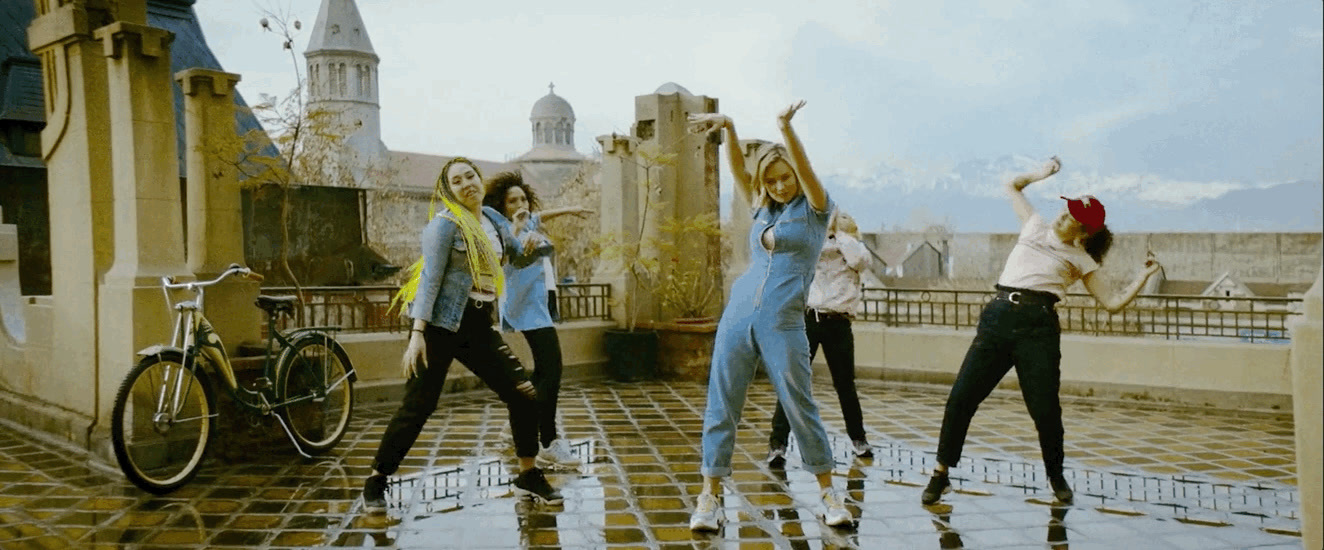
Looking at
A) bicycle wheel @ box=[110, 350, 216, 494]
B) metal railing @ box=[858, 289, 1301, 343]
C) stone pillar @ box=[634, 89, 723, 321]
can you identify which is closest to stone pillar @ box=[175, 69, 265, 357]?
bicycle wheel @ box=[110, 350, 216, 494]

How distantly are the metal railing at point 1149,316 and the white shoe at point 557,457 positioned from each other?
142 inches

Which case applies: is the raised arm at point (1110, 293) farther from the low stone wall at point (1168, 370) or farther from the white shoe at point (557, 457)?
the low stone wall at point (1168, 370)

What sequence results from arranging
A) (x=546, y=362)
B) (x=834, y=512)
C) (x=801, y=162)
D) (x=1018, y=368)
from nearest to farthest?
(x=801, y=162) < (x=834, y=512) < (x=1018, y=368) < (x=546, y=362)

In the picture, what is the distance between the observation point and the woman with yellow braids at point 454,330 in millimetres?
5117

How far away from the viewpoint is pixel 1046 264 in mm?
5348

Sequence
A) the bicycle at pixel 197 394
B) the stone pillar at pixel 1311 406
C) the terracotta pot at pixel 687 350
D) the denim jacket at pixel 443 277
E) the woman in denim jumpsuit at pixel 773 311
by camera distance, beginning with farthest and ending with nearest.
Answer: the terracotta pot at pixel 687 350 → the bicycle at pixel 197 394 → the denim jacket at pixel 443 277 → the woman in denim jumpsuit at pixel 773 311 → the stone pillar at pixel 1311 406

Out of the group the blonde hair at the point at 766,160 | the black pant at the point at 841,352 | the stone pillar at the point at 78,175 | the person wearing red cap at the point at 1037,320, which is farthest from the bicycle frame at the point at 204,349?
the person wearing red cap at the point at 1037,320

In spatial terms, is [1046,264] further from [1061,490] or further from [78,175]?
[78,175]

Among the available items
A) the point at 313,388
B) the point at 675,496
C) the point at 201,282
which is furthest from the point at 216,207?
the point at 675,496

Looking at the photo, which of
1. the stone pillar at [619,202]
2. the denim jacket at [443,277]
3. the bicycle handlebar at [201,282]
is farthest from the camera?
the stone pillar at [619,202]

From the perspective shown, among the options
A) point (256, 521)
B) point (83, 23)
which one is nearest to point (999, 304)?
point (256, 521)

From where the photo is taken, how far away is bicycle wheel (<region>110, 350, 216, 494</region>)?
581 cm

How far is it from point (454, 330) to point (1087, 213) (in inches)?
126

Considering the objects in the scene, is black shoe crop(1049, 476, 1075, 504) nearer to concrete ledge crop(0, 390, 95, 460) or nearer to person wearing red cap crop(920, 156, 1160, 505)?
person wearing red cap crop(920, 156, 1160, 505)
